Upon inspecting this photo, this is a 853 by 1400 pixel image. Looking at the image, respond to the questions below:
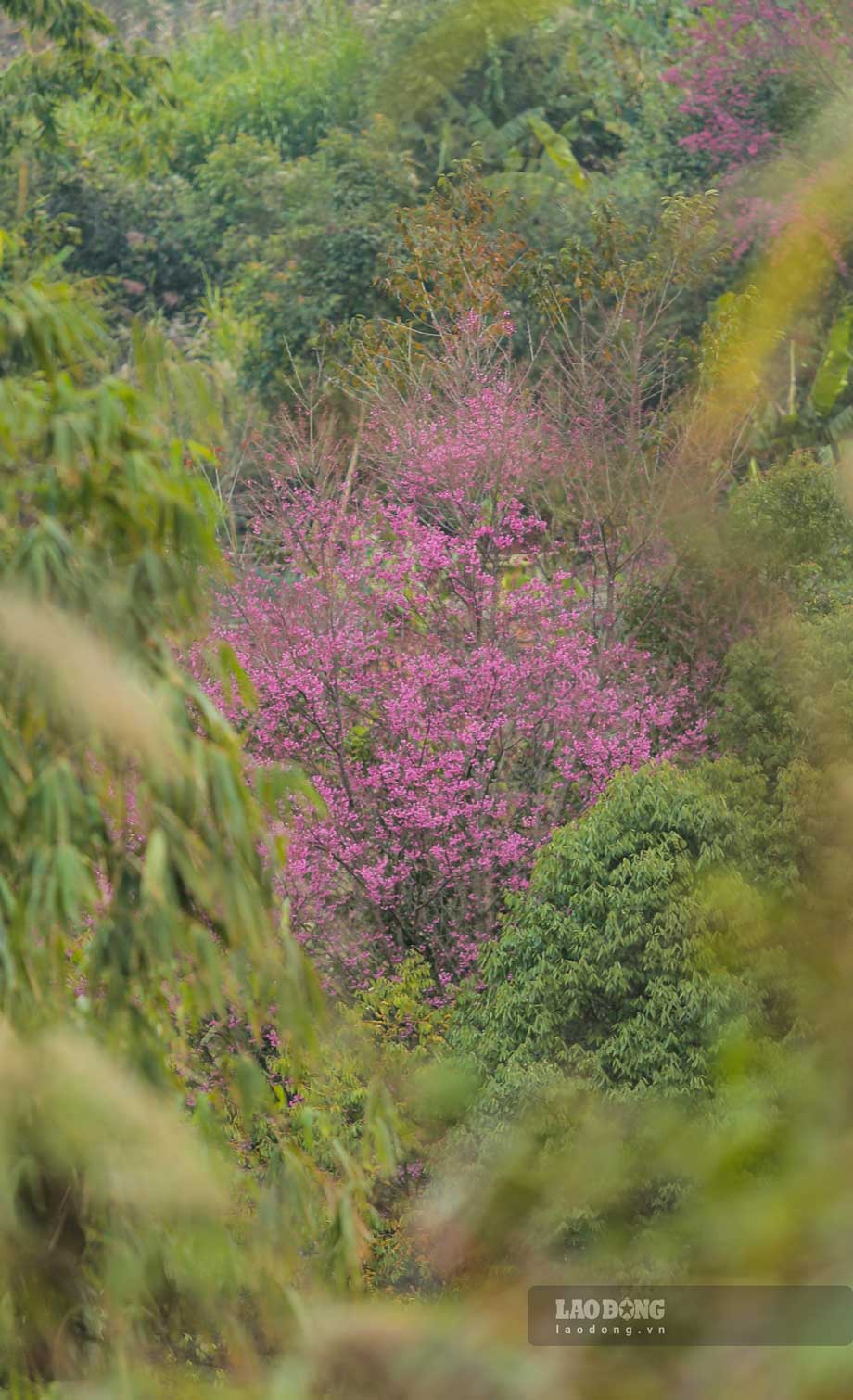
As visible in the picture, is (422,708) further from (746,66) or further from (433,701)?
(746,66)

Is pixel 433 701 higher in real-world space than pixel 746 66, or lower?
lower

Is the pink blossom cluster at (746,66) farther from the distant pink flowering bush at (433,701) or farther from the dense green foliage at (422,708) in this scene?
the distant pink flowering bush at (433,701)

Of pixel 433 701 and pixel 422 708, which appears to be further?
pixel 433 701

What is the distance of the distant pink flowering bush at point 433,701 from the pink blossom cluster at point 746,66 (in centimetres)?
796

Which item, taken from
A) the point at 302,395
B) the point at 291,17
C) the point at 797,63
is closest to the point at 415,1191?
the point at 302,395

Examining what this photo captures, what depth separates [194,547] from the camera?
2887 mm

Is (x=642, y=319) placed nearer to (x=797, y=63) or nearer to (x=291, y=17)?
(x=797, y=63)

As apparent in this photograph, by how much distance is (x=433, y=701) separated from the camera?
8.74 metres

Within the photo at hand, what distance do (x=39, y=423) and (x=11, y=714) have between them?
21.3 inches

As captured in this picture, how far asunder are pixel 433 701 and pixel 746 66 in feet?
36.0

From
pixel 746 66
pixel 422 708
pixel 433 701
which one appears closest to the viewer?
pixel 422 708

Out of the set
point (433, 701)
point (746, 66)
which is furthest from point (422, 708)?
point (746, 66)

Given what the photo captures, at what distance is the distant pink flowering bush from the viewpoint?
8.42 metres

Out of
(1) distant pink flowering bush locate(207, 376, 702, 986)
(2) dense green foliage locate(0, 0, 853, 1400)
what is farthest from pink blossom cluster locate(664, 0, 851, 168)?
(1) distant pink flowering bush locate(207, 376, 702, 986)
